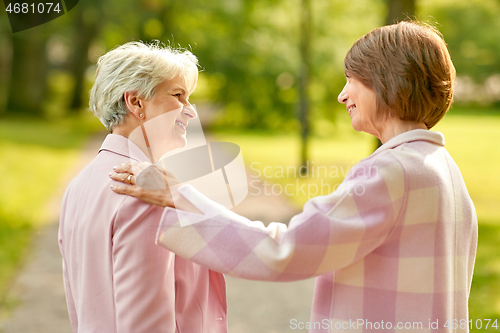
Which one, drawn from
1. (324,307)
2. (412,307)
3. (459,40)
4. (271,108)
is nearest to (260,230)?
(324,307)

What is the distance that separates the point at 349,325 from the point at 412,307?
0.21 m

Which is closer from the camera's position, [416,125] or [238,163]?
[416,125]

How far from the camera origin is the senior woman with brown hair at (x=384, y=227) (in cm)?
144

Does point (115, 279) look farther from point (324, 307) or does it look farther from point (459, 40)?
point (459, 40)

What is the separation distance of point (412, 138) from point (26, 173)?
34.4 ft

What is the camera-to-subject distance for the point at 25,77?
886 inches

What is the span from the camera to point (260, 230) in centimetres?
147

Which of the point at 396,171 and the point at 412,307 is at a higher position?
the point at 396,171

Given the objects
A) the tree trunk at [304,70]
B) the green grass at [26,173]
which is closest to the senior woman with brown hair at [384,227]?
the green grass at [26,173]

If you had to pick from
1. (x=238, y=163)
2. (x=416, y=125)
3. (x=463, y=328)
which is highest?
(x=416, y=125)

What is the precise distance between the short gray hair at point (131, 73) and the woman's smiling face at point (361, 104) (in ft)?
2.09

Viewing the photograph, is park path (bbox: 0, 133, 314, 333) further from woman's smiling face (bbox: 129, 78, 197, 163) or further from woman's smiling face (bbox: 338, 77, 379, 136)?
woman's smiling face (bbox: 338, 77, 379, 136)

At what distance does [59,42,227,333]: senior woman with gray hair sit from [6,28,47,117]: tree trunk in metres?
22.3

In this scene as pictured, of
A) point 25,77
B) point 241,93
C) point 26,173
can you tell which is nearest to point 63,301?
point 26,173
